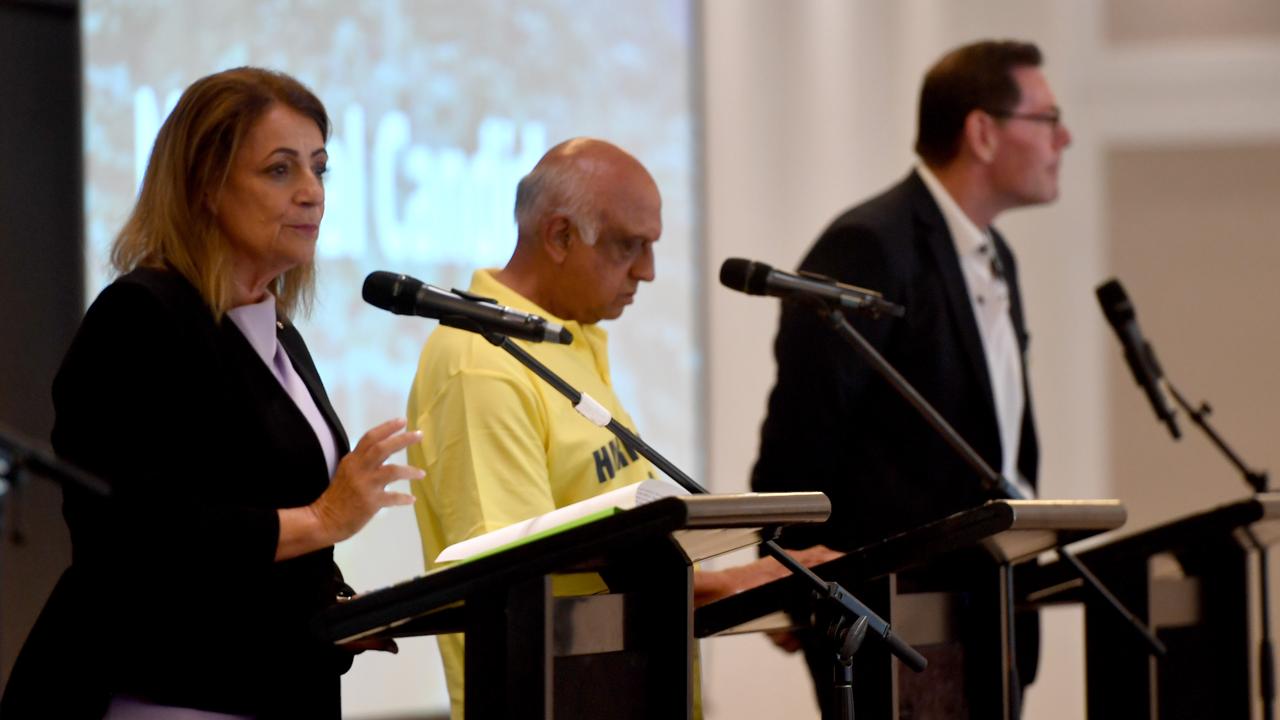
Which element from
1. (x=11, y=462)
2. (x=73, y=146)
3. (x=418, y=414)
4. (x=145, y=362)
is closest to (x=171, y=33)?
(x=73, y=146)

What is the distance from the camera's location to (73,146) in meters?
4.13

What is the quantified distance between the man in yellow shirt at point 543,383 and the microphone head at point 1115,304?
3.19 feet

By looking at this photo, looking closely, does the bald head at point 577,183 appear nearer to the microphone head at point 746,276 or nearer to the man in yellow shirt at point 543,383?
the man in yellow shirt at point 543,383

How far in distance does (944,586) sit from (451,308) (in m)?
1.03

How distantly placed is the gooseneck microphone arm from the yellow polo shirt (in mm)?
258

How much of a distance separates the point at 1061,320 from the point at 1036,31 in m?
1.00

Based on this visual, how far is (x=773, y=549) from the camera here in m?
2.10

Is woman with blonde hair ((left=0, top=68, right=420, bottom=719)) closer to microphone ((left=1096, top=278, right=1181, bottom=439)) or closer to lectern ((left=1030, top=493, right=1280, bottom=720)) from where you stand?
lectern ((left=1030, top=493, right=1280, bottom=720))

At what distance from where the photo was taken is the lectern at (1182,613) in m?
3.00

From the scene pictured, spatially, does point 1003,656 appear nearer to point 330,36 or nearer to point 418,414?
point 418,414

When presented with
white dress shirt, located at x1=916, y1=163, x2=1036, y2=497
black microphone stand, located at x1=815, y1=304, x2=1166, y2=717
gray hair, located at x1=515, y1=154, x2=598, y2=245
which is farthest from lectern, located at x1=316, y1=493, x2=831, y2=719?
white dress shirt, located at x1=916, y1=163, x2=1036, y2=497

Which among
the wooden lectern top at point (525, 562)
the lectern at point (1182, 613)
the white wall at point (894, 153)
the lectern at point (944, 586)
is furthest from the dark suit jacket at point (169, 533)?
the white wall at point (894, 153)

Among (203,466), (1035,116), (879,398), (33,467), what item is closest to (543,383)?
(203,466)

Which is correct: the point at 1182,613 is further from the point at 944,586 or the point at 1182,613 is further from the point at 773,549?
the point at 773,549
